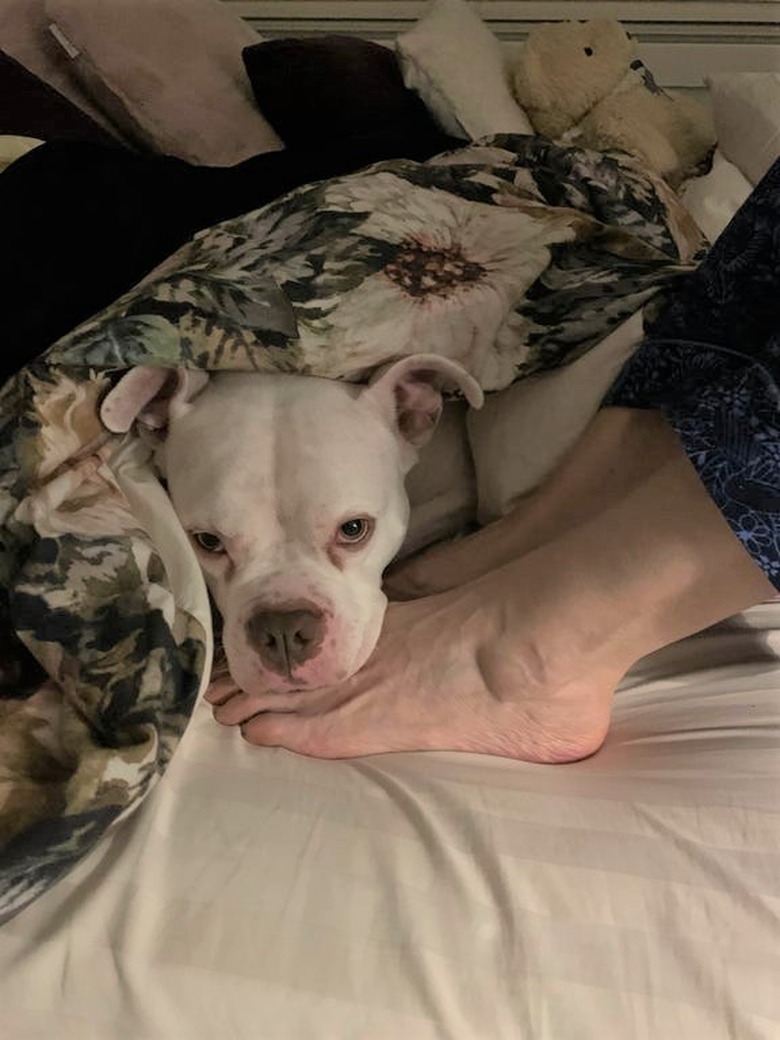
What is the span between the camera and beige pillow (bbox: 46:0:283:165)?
1.87 metres

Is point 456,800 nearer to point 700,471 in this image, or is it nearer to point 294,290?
point 700,471

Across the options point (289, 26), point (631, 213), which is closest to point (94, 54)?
point (289, 26)

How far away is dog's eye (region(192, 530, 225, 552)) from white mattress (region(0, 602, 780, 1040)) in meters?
0.24

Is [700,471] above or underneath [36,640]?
underneath

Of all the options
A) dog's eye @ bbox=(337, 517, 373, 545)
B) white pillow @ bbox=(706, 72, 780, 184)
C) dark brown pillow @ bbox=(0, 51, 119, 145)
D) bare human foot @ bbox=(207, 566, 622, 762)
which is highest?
dark brown pillow @ bbox=(0, 51, 119, 145)

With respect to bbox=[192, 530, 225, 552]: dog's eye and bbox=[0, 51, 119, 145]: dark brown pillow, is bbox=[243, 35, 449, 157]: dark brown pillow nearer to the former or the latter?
bbox=[0, 51, 119, 145]: dark brown pillow

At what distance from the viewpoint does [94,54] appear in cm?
186

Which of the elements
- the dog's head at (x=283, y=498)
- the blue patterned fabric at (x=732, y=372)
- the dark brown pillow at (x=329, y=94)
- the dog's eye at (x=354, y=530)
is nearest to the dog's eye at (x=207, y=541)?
the dog's head at (x=283, y=498)

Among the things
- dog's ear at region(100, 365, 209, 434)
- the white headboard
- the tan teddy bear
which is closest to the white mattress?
dog's ear at region(100, 365, 209, 434)

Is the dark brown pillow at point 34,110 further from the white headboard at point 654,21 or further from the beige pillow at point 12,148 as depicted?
the white headboard at point 654,21

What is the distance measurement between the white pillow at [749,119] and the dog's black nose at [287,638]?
55.0 inches

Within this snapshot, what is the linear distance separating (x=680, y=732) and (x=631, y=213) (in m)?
0.74

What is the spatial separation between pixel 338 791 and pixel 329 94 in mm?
1410

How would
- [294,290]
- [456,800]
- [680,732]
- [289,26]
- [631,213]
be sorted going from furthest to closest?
[289,26], [631,213], [294,290], [680,732], [456,800]
